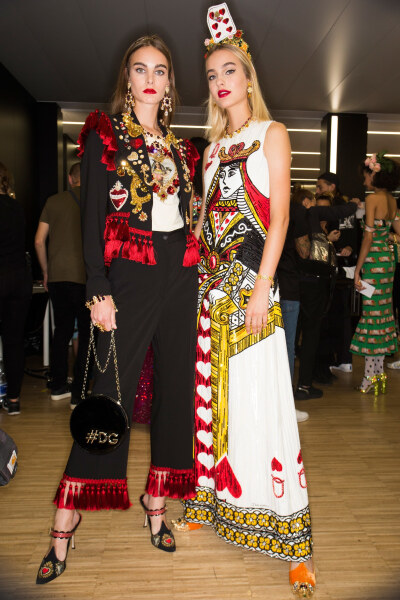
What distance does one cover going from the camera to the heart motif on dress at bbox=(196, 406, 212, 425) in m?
1.67

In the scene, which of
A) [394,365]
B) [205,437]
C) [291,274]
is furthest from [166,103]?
[394,365]

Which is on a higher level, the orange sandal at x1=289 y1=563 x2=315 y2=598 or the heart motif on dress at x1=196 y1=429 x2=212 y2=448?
the heart motif on dress at x1=196 y1=429 x2=212 y2=448

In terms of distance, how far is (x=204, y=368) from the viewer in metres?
1.66

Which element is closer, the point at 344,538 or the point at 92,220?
the point at 92,220

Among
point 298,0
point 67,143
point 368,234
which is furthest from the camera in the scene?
point 67,143

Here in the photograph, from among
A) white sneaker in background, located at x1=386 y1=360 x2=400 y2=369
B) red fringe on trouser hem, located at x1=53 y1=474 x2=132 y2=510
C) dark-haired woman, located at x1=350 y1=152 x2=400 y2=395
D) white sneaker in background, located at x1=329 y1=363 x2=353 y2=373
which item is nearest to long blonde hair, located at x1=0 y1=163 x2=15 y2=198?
red fringe on trouser hem, located at x1=53 y1=474 x2=132 y2=510

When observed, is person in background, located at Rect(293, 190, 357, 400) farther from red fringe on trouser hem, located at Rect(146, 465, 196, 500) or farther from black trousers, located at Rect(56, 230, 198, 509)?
red fringe on trouser hem, located at Rect(146, 465, 196, 500)

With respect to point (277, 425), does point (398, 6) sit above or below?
above

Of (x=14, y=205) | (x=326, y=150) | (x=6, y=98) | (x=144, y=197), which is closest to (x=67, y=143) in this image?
(x=6, y=98)

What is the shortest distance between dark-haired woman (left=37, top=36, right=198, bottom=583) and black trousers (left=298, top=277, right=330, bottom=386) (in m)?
2.00

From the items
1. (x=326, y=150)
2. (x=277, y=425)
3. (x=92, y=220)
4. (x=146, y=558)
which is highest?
(x=326, y=150)

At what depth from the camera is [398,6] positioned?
431 cm

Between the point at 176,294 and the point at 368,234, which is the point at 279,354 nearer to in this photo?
the point at 176,294

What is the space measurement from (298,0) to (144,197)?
3680 mm
